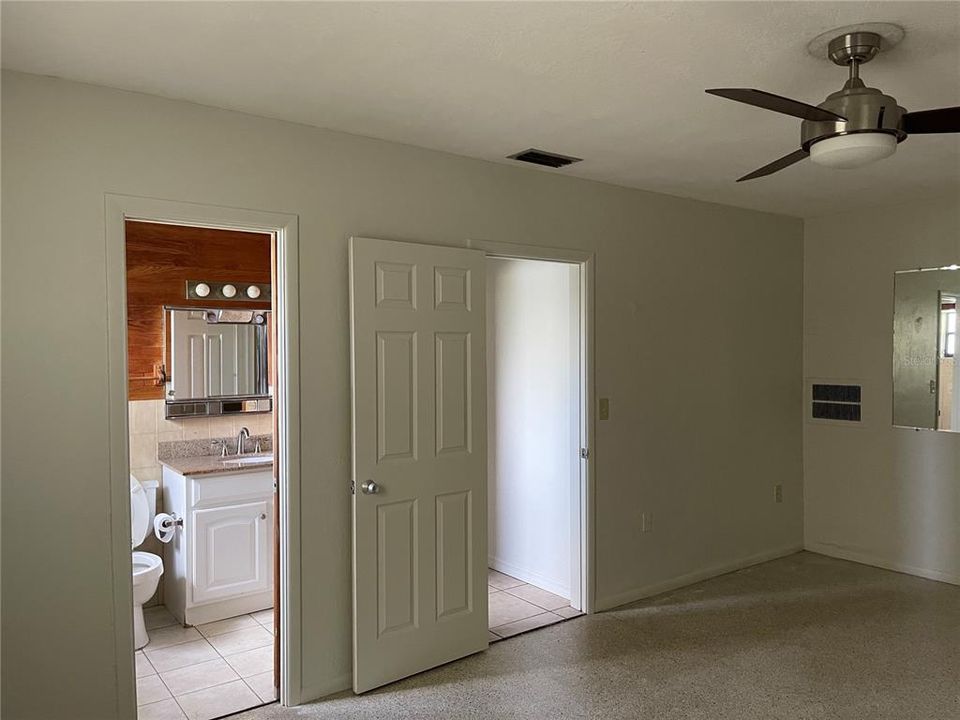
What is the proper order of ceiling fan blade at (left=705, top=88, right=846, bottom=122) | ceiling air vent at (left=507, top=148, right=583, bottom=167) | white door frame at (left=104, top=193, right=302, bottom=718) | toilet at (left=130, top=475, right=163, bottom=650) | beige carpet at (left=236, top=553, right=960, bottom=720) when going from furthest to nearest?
toilet at (left=130, top=475, right=163, bottom=650) < ceiling air vent at (left=507, top=148, right=583, bottom=167) < beige carpet at (left=236, top=553, right=960, bottom=720) < white door frame at (left=104, top=193, right=302, bottom=718) < ceiling fan blade at (left=705, top=88, right=846, bottom=122)

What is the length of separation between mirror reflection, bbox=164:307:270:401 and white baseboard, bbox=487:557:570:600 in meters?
1.88

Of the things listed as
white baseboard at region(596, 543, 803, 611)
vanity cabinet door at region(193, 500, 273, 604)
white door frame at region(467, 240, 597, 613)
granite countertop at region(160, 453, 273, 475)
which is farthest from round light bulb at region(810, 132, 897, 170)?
vanity cabinet door at region(193, 500, 273, 604)

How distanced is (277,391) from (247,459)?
56.1 inches

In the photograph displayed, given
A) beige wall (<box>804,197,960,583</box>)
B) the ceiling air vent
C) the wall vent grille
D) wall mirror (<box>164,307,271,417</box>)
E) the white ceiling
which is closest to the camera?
the white ceiling

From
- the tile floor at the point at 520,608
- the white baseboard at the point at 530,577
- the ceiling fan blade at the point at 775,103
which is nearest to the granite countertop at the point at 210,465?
the tile floor at the point at 520,608

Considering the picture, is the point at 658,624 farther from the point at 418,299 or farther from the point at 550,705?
the point at 418,299

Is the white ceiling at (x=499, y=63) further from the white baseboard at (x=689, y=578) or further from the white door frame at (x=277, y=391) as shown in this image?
the white baseboard at (x=689, y=578)

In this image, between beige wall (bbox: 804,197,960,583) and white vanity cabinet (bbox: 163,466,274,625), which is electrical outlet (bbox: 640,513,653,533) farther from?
white vanity cabinet (bbox: 163,466,274,625)

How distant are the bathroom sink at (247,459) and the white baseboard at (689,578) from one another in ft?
6.65

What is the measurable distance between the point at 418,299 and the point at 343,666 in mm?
1605

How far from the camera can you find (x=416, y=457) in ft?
11.1

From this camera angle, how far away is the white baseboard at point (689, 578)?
4281mm

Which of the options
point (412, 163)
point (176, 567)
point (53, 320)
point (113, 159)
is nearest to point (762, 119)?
point (412, 163)

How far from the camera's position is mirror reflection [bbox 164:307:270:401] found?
4340 millimetres
